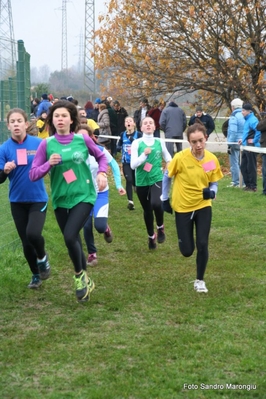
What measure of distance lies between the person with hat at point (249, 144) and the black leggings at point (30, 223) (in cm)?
933

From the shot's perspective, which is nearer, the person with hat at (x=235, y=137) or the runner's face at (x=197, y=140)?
the runner's face at (x=197, y=140)

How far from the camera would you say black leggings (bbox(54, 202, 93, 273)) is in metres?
7.01

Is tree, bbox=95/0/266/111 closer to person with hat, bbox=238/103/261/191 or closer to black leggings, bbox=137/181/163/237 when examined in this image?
person with hat, bbox=238/103/261/191

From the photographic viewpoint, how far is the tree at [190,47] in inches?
858

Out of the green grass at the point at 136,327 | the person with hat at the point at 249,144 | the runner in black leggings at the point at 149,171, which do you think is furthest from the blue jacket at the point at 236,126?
the runner in black leggings at the point at 149,171

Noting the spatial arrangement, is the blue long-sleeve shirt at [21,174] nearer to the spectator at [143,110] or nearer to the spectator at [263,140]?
the spectator at [263,140]

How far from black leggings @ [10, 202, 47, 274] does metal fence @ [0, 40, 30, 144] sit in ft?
17.0

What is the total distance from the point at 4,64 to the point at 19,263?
14.6 feet

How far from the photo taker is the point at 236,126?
58.6 feet

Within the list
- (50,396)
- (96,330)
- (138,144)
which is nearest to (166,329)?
(96,330)

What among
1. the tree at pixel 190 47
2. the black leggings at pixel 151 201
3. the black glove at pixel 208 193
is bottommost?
the black leggings at pixel 151 201

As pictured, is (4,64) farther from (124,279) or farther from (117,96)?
(117,96)

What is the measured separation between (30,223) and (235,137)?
1100 cm

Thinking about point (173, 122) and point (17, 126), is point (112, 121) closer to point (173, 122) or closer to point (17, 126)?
point (173, 122)
